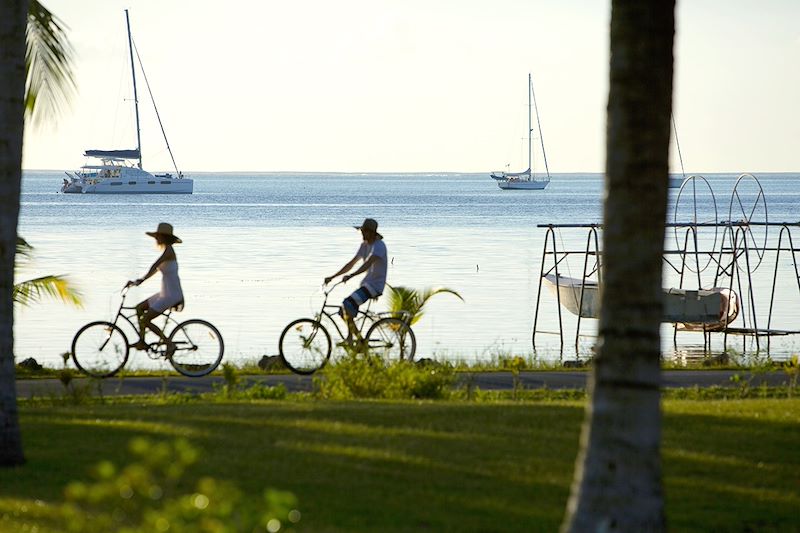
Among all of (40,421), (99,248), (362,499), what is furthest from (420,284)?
(362,499)

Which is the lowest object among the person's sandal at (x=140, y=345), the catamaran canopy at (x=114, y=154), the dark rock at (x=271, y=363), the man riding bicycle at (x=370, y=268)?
the dark rock at (x=271, y=363)

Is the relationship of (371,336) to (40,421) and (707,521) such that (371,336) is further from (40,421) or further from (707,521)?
(707,521)

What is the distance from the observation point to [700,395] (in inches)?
568

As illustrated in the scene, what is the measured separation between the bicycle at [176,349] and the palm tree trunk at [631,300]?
10.2 meters

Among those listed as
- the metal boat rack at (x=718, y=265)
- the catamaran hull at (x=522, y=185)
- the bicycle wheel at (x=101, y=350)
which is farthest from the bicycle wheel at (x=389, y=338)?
the catamaran hull at (x=522, y=185)

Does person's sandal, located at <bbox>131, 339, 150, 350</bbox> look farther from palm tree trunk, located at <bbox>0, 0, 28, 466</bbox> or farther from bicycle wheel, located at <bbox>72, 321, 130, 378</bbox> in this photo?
palm tree trunk, located at <bbox>0, 0, 28, 466</bbox>

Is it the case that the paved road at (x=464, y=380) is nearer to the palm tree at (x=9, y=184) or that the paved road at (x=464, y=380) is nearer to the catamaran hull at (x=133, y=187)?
the palm tree at (x=9, y=184)

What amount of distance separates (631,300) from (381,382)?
24.1 feet

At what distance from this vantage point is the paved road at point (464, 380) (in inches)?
586

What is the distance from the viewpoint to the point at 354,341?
1638 centimetres

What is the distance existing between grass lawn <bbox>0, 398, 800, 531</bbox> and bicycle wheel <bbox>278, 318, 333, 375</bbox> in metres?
4.26

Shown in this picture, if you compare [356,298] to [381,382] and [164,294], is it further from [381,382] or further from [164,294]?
[381,382]

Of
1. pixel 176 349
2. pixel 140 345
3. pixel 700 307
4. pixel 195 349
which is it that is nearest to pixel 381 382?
pixel 195 349

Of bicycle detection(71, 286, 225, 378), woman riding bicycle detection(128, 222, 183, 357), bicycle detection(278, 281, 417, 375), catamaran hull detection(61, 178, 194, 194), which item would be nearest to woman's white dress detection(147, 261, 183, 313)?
woman riding bicycle detection(128, 222, 183, 357)
